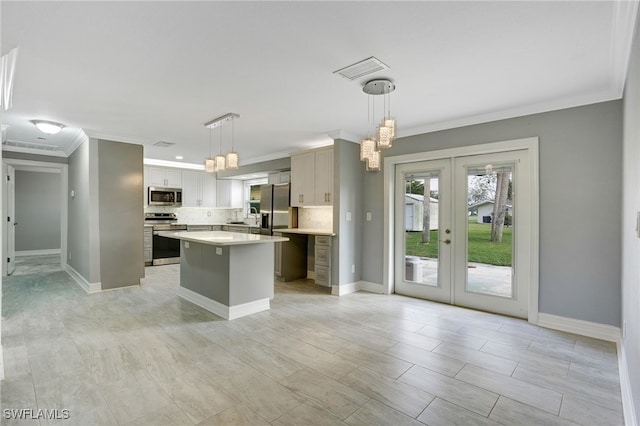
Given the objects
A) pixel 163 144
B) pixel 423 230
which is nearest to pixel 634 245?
pixel 423 230

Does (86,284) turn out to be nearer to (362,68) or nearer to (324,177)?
(324,177)

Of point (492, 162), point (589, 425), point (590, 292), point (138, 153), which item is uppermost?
point (138, 153)

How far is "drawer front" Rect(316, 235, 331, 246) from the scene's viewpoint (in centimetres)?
500

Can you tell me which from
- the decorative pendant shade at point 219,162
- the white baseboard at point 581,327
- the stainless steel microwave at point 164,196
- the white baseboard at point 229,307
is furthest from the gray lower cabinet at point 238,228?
the white baseboard at point 581,327

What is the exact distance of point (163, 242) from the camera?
280 inches

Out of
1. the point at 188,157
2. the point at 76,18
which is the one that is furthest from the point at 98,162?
the point at 76,18

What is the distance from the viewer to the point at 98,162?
15.8ft

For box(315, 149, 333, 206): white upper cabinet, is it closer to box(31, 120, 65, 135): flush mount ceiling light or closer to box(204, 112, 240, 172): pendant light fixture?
box(204, 112, 240, 172): pendant light fixture

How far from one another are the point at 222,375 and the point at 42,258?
8450 millimetres

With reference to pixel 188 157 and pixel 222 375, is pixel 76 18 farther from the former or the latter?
pixel 188 157

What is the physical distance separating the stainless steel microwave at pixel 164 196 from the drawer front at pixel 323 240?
432cm

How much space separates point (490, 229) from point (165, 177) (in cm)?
699

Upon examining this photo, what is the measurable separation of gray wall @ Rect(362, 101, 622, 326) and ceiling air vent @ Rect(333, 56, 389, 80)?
209 cm

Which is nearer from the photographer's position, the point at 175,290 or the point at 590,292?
the point at 590,292
